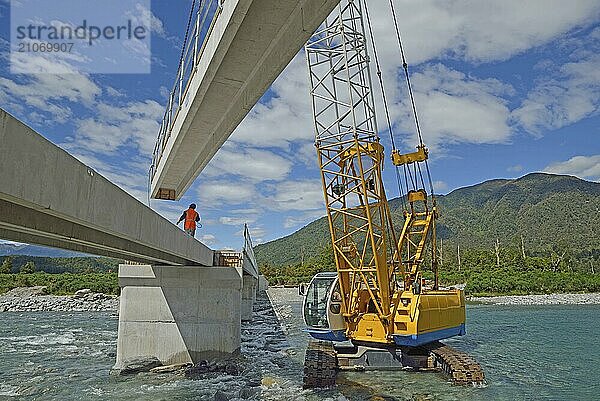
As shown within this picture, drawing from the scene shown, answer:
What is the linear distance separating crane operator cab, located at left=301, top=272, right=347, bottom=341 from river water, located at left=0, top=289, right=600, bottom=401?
4.73 feet

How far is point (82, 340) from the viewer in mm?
24469

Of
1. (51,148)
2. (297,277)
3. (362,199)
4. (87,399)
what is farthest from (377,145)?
(297,277)

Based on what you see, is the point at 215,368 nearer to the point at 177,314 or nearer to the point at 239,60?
the point at 177,314

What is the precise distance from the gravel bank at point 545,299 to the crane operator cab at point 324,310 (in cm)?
4232

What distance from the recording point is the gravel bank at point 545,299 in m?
54.3

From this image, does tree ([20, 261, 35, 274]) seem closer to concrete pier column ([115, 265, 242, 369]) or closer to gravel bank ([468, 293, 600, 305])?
gravel bank ([468, 293, 600, 305])

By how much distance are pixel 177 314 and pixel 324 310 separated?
15.7 ft

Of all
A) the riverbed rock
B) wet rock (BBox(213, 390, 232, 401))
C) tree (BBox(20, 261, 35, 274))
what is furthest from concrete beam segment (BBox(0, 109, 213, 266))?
tree (BBox(20, 261, 35, 274))

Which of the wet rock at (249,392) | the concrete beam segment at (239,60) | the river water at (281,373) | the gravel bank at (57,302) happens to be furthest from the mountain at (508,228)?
the concrete beam segment at (239,60)

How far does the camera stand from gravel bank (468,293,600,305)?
5431 centimetres

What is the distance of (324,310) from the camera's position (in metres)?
16.2

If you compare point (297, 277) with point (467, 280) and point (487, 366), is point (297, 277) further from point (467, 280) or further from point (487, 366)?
point (487, 366)

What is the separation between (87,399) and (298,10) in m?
11.8

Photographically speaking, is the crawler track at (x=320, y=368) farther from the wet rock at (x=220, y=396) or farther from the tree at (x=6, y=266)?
the tree at (x=6, y=266)
